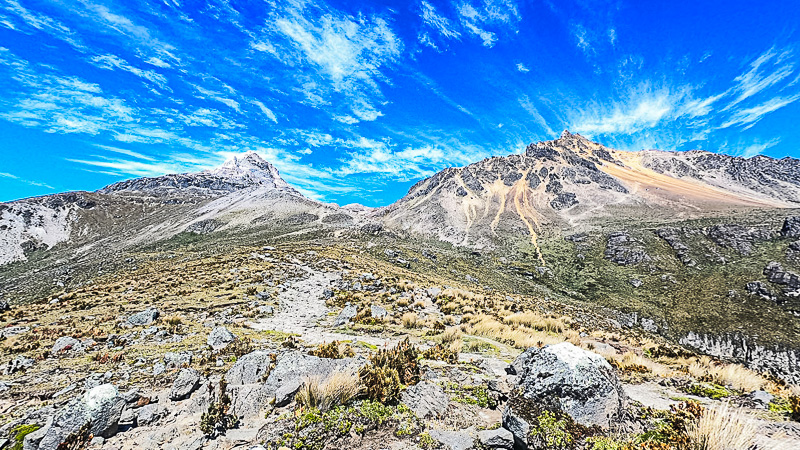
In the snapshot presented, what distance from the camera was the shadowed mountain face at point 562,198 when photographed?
134875 millimetres

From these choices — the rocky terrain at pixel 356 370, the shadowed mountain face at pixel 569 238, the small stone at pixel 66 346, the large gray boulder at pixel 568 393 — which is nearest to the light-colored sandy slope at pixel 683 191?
the shadowed mountain face at pixel 569 238

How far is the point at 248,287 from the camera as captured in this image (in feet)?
85.3

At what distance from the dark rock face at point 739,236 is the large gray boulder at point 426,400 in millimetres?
118606

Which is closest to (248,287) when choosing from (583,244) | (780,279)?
(780,279)

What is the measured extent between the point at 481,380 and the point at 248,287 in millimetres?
23058

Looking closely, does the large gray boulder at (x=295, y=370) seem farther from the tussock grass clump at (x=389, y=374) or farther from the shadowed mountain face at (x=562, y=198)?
the shadowed mountain face at (x=562, y=198)

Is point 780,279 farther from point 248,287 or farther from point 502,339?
point 248,287

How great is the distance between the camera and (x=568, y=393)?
576cm

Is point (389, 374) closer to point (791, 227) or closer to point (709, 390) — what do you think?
point (709, 390)

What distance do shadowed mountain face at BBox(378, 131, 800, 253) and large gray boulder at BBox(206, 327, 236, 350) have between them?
379 ft

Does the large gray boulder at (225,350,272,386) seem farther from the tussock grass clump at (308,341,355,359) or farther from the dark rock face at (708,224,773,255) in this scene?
the dark rock face at (708,224,773,255)

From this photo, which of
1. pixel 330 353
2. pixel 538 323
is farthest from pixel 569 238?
pixel 330 353

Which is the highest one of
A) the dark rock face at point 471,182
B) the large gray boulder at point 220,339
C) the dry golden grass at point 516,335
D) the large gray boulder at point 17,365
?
the dark rock face at point 471,182

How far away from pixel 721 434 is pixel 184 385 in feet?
34.9
